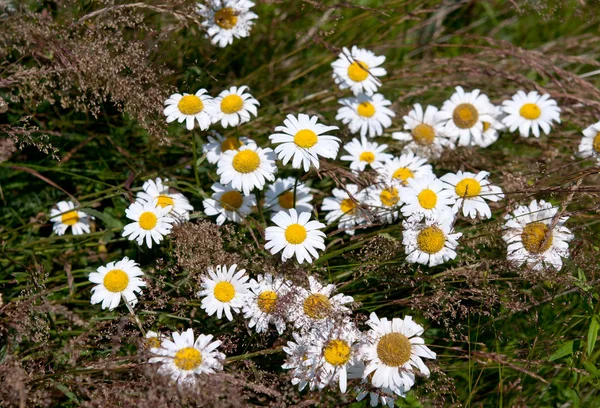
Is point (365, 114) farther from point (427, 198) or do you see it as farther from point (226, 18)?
point (226, 18)

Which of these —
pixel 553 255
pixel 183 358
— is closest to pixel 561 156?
Result: pixel 553 255

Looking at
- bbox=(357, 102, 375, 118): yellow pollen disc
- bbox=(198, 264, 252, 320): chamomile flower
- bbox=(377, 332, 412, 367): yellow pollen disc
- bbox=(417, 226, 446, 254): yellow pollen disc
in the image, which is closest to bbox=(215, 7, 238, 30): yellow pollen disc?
bbox=(357, 102, 375, 118): yellow pollen disc

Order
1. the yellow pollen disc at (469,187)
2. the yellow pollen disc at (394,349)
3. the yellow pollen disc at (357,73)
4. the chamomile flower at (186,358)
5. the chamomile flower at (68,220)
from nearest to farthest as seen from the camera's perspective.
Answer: the chamomile flower at (186,358), the yellow pollen disc at (394,349), the yellow pollen disc at (469,187), the chamomile flower at (68,220), the yellow pollen disc at (357,73)

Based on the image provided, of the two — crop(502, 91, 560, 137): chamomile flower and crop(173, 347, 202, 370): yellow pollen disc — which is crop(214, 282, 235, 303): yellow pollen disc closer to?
crop(173, 347, 202, 370): yellow pollen disc

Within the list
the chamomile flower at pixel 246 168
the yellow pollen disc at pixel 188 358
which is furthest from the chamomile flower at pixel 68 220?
the yellow pollen disc at pixel 188 358

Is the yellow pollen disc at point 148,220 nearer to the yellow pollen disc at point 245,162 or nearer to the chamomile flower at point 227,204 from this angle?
the chamomile flower at point 227,204

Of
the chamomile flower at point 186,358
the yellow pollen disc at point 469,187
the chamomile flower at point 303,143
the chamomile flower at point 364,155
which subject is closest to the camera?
the chamomile flower at point 186,358
